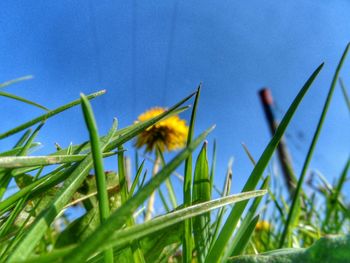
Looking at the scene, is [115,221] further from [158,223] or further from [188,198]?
[188,198]

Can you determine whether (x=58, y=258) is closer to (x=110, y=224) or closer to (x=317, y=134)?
(x=110, y=224)

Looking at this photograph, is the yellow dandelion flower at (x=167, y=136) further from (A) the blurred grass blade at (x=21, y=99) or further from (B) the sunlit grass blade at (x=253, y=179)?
(B) the sunlit grass blade at (x=253, y=179)

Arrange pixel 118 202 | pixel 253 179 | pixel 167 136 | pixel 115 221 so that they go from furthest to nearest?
pixel 167 136 < pixel 118 202 < pixel 253 179 < pixel 115 221

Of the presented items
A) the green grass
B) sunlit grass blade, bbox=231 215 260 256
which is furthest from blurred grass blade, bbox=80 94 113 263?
sunlit grass blade, bbox=231 215 260 256

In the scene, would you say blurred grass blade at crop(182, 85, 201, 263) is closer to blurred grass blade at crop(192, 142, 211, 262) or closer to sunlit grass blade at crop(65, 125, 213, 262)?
blurred grass blade at crop(192, 142, 211, 262)

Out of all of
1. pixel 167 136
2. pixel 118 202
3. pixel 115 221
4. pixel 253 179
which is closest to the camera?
pixel 115 221

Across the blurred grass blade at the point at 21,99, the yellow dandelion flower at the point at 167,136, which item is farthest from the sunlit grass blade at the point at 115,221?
the yellow dandelion flower at the point at 167,136

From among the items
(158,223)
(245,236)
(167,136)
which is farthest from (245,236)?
(167,136)
